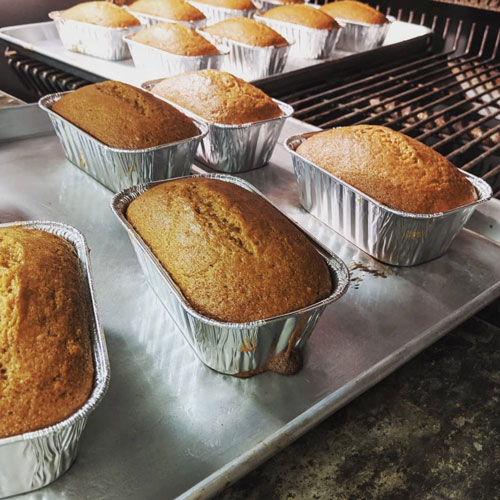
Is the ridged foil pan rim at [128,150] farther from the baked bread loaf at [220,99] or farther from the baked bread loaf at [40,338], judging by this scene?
the baked bread loaf at [40,338]

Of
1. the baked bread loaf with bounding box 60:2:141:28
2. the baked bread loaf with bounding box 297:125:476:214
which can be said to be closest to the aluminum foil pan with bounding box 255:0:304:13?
the baked bread loaf with bounding box 60:2:141:28

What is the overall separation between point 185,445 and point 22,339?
35cm

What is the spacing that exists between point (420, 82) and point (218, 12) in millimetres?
1420

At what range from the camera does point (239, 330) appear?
998 millimetres

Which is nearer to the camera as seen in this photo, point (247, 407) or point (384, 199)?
point (247, 407)

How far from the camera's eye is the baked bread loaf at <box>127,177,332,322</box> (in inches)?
42.8

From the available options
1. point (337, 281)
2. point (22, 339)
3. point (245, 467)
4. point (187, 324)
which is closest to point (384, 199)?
point (337, 281)

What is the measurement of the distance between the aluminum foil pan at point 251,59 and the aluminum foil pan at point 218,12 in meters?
0.56

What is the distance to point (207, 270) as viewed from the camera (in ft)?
3.69

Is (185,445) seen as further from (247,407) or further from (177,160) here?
(177,160)

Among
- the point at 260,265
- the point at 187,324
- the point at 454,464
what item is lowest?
the point at 454,464

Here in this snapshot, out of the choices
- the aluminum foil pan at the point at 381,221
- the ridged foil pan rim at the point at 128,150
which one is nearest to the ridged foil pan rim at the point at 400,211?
the aluminum foil pan at the point at 381,221

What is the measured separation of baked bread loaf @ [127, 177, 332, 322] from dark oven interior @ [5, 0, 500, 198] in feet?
3.37

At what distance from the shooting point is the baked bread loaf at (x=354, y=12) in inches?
130
